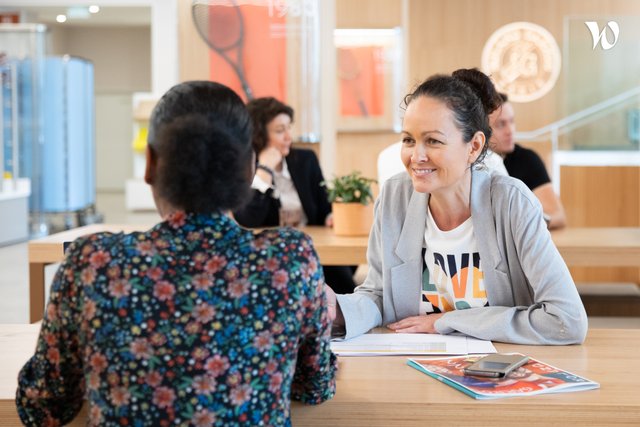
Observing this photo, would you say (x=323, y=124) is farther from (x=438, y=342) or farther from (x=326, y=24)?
(x=438, y=342)

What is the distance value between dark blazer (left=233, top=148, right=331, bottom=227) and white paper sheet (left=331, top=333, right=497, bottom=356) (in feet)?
7.63

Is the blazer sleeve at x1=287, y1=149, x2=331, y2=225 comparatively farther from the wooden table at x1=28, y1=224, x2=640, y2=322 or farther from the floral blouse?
the floral blouse

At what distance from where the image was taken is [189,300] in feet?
4.10

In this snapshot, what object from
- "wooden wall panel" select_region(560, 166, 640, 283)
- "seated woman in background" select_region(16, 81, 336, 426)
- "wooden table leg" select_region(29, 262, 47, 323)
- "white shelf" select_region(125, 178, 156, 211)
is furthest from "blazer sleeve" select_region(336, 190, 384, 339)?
"white shelf" select_region(125, 178, 156, 211)

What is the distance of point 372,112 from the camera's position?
8.13 m

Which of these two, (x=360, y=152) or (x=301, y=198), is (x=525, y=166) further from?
(x=360, y=152)

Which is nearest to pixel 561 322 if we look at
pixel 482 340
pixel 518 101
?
pixel 482 340

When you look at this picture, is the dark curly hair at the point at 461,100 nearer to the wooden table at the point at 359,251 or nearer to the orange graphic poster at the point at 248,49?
the wooden table at the point at 359,251

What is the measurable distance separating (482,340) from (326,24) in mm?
3809

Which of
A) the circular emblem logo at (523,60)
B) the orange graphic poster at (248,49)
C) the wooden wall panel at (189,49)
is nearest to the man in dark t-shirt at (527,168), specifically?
the orange graphic poster at (248,49)

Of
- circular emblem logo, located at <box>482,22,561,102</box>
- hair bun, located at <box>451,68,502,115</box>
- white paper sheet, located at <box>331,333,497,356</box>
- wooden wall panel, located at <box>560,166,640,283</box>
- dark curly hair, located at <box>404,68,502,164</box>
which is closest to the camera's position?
white paper sheet, located at <box>331,333,497,356</box>

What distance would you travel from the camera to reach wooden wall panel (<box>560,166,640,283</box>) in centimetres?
684

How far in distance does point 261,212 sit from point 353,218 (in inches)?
21.6

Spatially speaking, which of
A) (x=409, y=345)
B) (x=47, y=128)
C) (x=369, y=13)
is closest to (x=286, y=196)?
(x=409, y=345)
